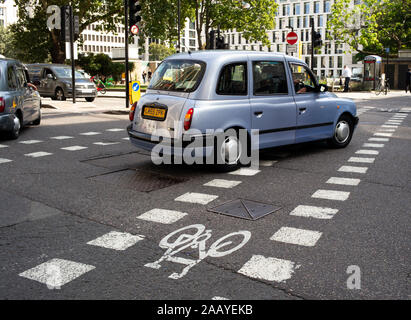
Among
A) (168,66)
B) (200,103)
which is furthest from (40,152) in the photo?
(200,103)

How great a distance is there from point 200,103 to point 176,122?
0.44m

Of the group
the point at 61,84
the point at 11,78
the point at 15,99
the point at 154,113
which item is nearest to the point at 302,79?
the point at 154,113

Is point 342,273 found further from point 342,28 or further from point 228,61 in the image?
point 342,28

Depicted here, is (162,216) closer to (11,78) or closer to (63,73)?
(11,78)

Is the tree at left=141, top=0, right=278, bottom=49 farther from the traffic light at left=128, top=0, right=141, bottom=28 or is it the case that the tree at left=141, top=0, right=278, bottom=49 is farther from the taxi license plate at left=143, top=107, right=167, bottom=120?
the taxi license plate at left=143, top=107, right=167, bottom=120

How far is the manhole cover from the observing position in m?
6.66

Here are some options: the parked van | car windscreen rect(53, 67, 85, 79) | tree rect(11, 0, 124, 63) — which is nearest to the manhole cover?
the parked van

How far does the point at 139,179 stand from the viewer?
710cm

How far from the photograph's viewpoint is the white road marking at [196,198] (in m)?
5.89

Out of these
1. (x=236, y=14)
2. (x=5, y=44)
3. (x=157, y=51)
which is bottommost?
(x=236, y=14)

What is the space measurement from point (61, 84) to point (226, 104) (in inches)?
689

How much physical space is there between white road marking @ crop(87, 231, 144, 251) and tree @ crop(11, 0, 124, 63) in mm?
35254

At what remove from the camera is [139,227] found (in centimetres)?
487
